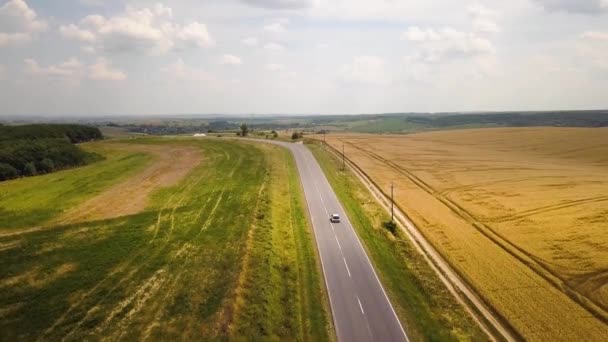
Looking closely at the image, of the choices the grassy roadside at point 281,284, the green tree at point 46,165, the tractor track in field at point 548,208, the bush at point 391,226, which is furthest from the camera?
the green tree at point 46,165

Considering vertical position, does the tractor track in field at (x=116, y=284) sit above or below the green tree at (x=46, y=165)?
below

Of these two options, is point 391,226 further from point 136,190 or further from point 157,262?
point 136,190

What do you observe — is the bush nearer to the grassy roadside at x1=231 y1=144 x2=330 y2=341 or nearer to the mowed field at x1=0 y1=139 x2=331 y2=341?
the grassy roadside at x1=231 y1=144 x2=330 y2=341

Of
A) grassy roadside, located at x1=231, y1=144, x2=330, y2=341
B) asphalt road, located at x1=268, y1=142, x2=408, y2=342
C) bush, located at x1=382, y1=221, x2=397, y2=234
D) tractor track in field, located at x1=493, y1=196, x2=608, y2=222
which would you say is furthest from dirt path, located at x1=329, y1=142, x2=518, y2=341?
tractor track in field, located at x1=493, y1=196, x2=608, y2=222

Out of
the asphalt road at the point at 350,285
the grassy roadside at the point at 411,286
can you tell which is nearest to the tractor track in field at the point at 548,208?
the grassy roadside at the point at 411,286

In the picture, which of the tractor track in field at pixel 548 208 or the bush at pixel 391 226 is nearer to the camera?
the bush at pixel 391 226

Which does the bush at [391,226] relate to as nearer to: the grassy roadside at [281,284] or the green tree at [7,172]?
the grassy roadside at [281,284]

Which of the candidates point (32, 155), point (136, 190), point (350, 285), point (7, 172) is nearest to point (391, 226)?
point (350, 285)
